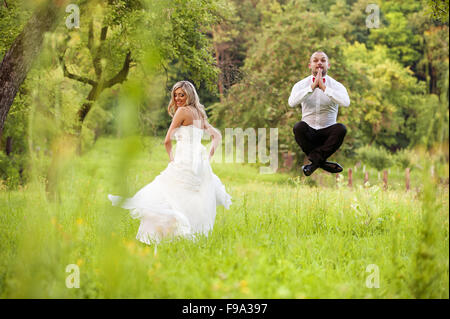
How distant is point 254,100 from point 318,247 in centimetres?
1243

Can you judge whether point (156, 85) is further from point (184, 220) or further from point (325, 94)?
point (325, 94)

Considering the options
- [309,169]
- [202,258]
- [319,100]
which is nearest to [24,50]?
[202,258]

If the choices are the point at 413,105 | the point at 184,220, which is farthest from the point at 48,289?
the point at 413,105

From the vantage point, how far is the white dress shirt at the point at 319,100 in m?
5.00

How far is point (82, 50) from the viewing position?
1023 centimetres

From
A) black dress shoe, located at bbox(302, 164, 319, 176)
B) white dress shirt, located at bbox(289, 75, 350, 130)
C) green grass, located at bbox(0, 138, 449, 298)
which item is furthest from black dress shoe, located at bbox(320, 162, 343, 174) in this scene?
green grass, located at bbox(0, 138, 449, 298)

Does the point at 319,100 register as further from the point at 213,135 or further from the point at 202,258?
the point at 202,258

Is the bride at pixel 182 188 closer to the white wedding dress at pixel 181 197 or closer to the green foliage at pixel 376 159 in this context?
the white wedding dress at pixel 181 197

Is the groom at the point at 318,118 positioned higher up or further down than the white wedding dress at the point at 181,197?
higher up

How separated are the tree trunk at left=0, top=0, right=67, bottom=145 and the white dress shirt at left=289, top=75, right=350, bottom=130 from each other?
303 centimetres

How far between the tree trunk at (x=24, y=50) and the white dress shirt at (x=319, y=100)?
303cm

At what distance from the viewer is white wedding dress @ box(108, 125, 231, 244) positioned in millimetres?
4898

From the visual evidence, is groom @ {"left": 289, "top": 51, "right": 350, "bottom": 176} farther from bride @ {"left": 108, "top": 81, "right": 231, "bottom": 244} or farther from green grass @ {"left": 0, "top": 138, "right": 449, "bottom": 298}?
bride @ {"left": 108, "top": 81, "right": 231, "bottom": 244}

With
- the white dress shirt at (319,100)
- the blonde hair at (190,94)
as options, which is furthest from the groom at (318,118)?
the blonde hair at (190,94)
